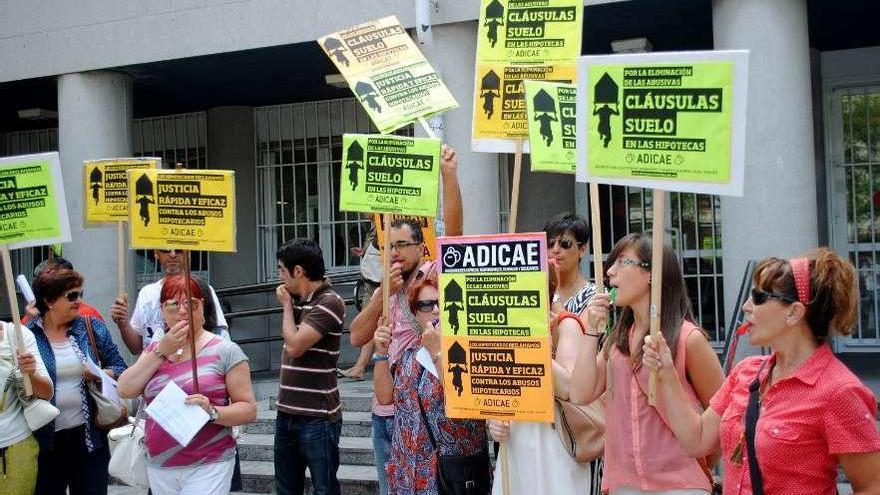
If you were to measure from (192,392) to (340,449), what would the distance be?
11.4ft

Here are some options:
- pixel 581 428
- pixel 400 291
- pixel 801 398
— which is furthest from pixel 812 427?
pixel 400 291

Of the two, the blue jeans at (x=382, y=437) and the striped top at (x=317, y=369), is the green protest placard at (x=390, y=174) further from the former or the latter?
the blue jeans at (x=382, y=437)

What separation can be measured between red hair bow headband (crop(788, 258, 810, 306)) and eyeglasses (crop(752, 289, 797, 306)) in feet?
0.09

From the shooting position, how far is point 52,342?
593cm

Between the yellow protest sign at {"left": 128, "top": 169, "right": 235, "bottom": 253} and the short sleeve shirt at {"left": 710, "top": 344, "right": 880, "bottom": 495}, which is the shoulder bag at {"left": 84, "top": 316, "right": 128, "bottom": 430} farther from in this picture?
the short sleeve shirt at {"left": 710, "top": 344, "right": 880, "bottom": 495}

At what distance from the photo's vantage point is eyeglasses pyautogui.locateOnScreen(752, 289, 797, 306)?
3295 mm

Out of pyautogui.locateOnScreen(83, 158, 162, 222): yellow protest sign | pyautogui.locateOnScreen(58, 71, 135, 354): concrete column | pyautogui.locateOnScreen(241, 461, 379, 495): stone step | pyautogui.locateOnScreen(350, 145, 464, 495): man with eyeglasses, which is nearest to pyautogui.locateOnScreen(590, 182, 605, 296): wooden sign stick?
pyautogui.locateOnScreen(350, 145, 464, 495): man with eyeglasses

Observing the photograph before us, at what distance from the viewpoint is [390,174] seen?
5.76 metres

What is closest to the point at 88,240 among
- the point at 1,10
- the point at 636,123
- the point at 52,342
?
the point at 1,10

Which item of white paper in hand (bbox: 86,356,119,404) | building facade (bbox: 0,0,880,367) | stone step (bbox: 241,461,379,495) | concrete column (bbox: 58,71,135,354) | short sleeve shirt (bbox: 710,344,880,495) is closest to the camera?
short sleeve shirt (bbox: 710,344,880,495)

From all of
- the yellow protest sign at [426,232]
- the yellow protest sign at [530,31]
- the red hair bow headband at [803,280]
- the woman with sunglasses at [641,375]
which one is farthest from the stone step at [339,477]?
the red hair bow headband at [803,280]

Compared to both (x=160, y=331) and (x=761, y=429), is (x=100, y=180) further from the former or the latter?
(x=761, y=429)

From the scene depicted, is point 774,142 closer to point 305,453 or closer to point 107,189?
point 305,453

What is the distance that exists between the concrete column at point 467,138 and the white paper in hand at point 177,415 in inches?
184
